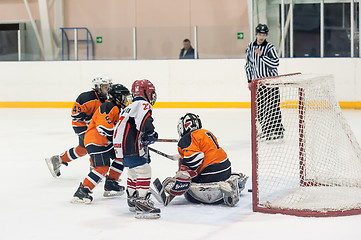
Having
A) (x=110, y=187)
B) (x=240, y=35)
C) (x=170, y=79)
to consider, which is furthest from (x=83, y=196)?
(x=240, y=35)

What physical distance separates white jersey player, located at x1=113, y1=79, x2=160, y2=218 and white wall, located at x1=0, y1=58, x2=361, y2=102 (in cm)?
767

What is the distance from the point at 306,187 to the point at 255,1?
8.35 metres

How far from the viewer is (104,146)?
14.5 feet

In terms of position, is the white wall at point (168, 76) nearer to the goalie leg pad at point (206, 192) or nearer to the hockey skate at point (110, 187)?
the hockey skate at point (110, 187)

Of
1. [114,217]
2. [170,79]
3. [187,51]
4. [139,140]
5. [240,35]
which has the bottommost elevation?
[114,217]

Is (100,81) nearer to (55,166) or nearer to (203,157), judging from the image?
(55,166)

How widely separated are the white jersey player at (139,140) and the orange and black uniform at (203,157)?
230mm

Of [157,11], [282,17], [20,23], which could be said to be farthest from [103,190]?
[20,23]

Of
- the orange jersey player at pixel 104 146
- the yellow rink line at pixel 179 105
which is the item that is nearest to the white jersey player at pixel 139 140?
the orange jersey player at pixel 104 146

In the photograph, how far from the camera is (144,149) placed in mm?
4086

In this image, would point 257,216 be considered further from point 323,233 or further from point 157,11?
point 157,11

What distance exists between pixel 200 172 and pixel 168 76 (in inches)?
312

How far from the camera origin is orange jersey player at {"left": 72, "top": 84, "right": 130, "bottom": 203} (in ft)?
14.0

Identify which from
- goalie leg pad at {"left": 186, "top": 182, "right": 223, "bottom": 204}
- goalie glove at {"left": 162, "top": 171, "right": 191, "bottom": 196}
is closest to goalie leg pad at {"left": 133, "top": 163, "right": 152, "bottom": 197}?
goalie glove at {"left": 162, "top": 171, "right": 191, "bottom": 196}
